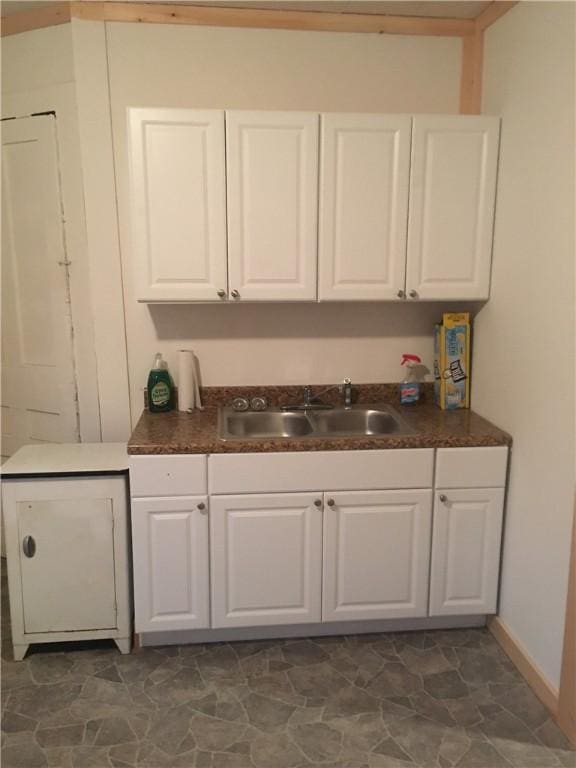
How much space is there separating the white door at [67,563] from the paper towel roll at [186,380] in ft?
1.84

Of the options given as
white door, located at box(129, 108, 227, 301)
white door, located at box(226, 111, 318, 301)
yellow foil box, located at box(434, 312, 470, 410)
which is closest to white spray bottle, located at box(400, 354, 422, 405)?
yellow foil box, located at box(434, 312, 470, 410)

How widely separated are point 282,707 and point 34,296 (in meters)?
2.04

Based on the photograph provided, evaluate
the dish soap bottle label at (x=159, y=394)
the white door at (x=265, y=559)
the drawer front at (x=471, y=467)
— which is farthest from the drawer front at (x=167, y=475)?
the drawer front at (x=471, y=467)

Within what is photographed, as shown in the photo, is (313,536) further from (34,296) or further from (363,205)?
(34,296)

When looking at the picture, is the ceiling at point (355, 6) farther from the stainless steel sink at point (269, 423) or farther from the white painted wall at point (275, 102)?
the stainless steel sink at point (269, 423)

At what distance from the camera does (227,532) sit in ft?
7.06

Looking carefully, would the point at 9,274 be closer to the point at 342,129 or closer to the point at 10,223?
the point at 10,223

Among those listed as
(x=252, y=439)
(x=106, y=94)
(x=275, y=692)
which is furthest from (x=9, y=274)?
(x=275, y=692)

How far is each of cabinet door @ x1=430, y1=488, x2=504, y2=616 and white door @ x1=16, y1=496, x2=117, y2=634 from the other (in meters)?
1.27

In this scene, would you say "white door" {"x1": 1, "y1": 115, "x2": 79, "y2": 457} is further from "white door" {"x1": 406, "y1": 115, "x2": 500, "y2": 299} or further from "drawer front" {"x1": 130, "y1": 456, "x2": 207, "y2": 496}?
"white door" {"x1": 406, "y1": 115, "x2": 500, "y2": 299}

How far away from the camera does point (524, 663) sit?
2.12 meters

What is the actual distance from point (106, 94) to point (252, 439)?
61.1 inches

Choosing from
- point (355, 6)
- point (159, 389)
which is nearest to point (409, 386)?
point (159, 389)

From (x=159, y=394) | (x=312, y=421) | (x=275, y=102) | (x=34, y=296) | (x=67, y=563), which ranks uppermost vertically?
(x=275, y=102)
